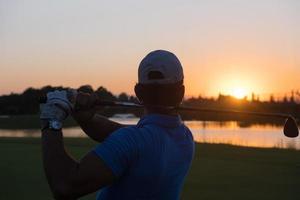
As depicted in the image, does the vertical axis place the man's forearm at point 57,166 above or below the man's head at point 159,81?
below

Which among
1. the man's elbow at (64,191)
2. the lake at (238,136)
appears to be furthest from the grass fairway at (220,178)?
the lake at (238,136)

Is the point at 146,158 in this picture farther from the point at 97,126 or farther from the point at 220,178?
the point at 220,178

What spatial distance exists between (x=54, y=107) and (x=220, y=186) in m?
4.77

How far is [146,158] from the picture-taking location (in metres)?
1.60

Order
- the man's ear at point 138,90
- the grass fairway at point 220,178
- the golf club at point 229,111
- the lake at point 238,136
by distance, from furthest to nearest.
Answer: the lake at point 238,136 → the grass fairway at point 220,178 → the golf club at point 229,111 → the man's ear at point 138,90

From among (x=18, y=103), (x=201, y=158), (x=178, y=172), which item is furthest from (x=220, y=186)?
(x=18, y=103)

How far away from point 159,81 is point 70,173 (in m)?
0.41

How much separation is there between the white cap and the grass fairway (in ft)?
12.7

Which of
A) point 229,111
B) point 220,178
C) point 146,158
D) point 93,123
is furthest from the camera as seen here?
point 220,178

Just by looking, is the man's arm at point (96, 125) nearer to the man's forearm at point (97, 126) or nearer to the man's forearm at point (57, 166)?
the man's forearm at point (97, 126)

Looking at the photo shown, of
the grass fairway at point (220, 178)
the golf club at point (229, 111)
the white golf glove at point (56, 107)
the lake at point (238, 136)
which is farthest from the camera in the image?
the lake at point (238, 136)

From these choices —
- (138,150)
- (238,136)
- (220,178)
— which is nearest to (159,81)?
(138,150)

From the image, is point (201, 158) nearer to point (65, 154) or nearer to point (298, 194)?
point (298, 194)

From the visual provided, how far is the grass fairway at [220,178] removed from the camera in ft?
18.9
